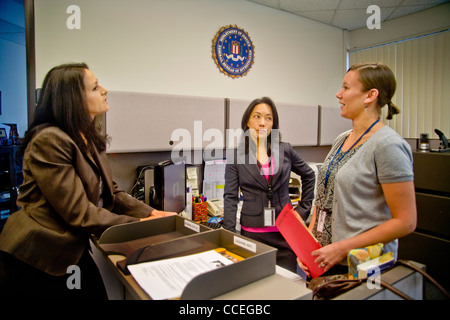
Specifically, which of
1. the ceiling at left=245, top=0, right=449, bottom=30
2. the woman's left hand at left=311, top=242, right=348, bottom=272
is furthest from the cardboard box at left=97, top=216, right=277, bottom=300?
the ceiling at left=245, top=0, right=449, bottom=30

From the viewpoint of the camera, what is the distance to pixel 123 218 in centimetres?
106

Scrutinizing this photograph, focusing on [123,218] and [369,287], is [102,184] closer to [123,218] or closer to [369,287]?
[123,218]

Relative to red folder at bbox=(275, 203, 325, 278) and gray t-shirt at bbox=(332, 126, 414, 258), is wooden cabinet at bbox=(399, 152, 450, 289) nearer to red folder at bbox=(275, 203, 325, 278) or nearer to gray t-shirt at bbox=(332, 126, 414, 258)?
gray t-shirt at bbox=(332, 126, 414, 258)

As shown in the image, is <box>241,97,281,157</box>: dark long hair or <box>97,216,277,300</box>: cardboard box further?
<box>241,97,281,157</box>: dark long hair

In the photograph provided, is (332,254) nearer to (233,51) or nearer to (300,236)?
(300,236)

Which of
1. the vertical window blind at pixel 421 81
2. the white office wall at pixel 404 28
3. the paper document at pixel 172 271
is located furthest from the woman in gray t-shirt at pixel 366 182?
the white office wall at pixel 404 28

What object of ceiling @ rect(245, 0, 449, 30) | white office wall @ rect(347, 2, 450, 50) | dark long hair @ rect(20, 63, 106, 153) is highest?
ceiling @ rect(245, 0, 449, 30)

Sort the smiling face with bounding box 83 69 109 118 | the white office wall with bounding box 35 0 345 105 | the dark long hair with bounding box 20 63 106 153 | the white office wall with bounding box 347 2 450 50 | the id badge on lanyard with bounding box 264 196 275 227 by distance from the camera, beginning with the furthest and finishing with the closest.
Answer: the white office wall with bounding box 347 2 450 50
the white office wall with bounding box 35 0 345 105
the id badge on lanyard with bounding box 264 196 275 227
the smiling face with bounding box 83 69 109 118
the dark long hair with bounding box 20 63 106 153

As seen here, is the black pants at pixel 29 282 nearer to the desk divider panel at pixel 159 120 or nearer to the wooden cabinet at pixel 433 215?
the desk divider panel at pixel 159 120

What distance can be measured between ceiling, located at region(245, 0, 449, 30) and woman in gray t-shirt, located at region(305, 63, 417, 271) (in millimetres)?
2172

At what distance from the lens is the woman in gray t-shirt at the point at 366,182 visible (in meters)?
0.97

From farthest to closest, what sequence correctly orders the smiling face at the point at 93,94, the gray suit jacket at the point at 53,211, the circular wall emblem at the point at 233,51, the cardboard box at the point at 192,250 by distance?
1. the circular wall emblem at the point at 233,51
2. the smiling face at the point at 93,94
3. the gray suit jacket at the point at 53,211
4. the cardboard box at the point at 192,250

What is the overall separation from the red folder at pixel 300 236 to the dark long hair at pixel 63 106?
2.72 ft

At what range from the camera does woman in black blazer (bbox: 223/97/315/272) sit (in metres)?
1.61
